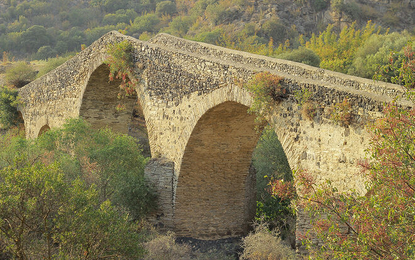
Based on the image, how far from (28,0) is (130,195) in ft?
151

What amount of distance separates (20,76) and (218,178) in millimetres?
18207

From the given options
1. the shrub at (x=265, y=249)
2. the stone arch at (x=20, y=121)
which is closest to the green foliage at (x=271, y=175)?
the shrub at (x=265, y=249)

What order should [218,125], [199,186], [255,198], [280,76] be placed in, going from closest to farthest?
[280,76], [218,125], [199,186], [255,198]

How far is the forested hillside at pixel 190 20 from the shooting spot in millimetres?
33125

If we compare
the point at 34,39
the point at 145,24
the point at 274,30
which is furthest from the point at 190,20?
the point at 34,39

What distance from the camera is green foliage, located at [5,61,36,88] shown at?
24250 millimetres

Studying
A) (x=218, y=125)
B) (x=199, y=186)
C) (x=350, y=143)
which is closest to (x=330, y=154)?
(x=350, y=143)

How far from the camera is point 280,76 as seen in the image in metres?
7.22

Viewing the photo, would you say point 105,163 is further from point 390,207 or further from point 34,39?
point 34,39

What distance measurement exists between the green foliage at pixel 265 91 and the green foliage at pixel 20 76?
66.8 feet

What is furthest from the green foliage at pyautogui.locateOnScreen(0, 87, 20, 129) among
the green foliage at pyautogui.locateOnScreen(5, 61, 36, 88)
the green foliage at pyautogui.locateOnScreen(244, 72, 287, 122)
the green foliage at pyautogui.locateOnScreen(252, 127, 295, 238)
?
the green foliage at pyautogui.locateOnScreen(244, 72, 287, 122)

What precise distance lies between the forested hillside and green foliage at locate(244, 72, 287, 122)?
1883 cm

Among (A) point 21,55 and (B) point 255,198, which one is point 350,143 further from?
(A) point 21,55

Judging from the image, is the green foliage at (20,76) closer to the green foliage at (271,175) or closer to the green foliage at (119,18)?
the green foliage at (271,175)
